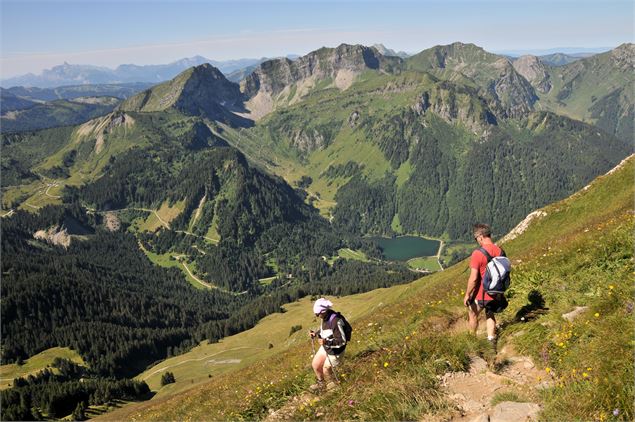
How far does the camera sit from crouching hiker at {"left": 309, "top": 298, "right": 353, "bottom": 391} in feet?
48.2

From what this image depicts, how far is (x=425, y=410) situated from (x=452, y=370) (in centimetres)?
231

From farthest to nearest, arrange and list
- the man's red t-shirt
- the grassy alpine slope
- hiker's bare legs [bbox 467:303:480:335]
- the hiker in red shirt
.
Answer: hiker's bare legs [bbox 467:303:480:335]
the man's red t-shirt
the hiker in red shirt
the grassy alpine slope

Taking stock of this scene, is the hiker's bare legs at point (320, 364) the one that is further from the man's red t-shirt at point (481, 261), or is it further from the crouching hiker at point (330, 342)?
the man's red t-shirt at point (481, 261)

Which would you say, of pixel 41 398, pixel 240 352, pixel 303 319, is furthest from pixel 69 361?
pixel 303 319

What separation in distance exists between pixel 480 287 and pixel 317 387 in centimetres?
700

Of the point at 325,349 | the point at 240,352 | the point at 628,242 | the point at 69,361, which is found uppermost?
the point at 628,242

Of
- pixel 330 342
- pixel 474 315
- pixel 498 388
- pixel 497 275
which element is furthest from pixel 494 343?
pixel 330 342

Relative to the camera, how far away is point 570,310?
14.8 metres

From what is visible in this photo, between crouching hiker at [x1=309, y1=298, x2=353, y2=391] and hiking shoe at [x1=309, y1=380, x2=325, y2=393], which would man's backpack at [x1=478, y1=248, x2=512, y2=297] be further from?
hiking shoe at [x1=309, y1=380, x2=325, y2=393]

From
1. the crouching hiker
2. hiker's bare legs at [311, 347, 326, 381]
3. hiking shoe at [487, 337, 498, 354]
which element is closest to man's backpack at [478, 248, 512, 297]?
hiking shoe at [487, 337, 498, 354]

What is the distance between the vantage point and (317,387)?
14.9 metres

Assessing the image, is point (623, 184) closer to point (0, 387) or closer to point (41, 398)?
point (41, 398)

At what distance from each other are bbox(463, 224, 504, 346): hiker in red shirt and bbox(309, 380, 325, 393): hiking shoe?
5.98m

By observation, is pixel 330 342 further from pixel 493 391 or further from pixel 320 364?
pixel 493 391
